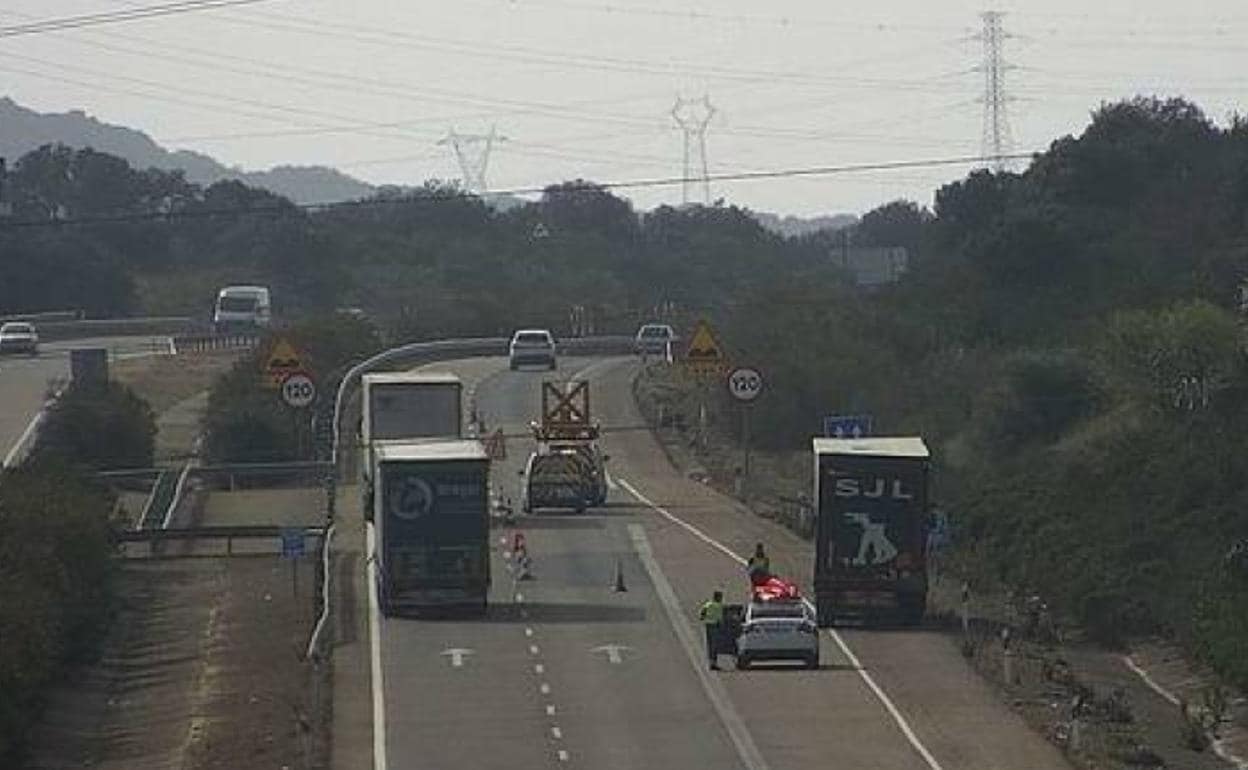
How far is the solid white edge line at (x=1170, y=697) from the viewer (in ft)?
138

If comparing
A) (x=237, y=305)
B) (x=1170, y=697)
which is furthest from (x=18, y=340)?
(x=1170, y=697)

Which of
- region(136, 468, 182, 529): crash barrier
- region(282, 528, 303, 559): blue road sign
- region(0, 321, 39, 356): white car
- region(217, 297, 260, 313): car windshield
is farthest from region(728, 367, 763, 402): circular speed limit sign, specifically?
region(217, 297, 260, 313): car windshield

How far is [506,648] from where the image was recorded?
50.1 metres

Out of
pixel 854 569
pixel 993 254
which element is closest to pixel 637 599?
pixel 854 569

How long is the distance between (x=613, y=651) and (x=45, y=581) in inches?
439

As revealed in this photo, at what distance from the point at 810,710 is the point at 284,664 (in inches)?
434

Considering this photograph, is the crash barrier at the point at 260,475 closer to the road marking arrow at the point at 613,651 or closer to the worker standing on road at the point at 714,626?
the road marking arrow at the point at 613,651

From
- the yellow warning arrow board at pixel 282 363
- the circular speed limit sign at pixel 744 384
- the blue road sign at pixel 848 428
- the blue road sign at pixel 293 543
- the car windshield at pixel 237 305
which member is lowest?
the blue road sign at pixel 293 543

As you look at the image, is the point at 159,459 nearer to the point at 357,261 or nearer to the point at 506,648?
the point at 506,648

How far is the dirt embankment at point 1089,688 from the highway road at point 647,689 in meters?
0.58

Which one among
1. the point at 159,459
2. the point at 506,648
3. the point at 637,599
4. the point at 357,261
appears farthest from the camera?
the point at 357,261

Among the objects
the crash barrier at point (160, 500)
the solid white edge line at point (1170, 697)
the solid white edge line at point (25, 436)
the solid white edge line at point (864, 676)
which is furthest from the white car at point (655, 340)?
the solid white edge line at point (1170, 697)

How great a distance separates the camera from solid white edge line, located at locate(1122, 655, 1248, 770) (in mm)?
42156

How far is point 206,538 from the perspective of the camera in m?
69.6
